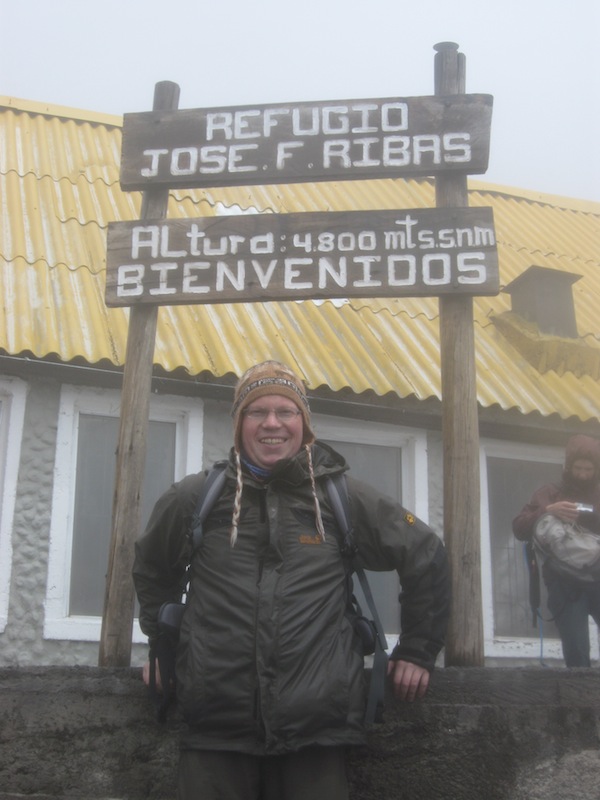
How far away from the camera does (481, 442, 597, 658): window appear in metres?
7.42

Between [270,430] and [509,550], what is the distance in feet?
15.3

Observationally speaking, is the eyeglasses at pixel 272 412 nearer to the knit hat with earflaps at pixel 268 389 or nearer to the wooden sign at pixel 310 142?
the knit hat with earflaps at pixel 268 389

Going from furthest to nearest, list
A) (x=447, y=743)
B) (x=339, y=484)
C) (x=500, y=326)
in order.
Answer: (x=500, y=326), (x=447, y=743), (x=339, y=484)

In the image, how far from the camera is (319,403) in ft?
23.2

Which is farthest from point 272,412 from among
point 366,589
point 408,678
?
point 408,678

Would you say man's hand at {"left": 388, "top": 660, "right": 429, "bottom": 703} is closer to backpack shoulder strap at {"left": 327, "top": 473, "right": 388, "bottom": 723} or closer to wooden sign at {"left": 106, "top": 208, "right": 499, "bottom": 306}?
backpack shoulder strap at {"left": 327, "top": 473, "right": 388, "bottom": 723}

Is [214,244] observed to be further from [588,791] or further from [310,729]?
[588,791]

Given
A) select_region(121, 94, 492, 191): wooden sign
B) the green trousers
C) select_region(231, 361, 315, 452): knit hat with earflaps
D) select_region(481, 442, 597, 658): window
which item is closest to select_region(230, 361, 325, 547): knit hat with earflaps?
select_region(231, 361, 315, 452): knit hat with earflaps

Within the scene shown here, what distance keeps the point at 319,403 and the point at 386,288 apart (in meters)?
2.72

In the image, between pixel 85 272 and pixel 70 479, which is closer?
pixel 70 479

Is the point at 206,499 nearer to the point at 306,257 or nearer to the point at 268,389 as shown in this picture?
the point at 268,389

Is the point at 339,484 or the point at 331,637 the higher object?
the point at 339,484

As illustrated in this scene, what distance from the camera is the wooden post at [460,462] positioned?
13.5ft

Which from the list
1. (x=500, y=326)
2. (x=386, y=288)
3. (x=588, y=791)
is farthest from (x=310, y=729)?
(x=500, y=326)
